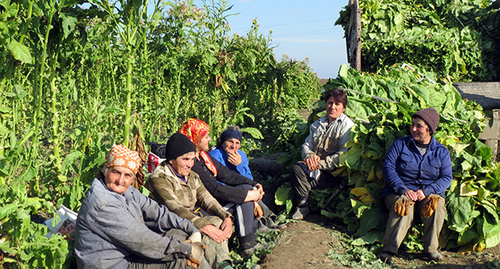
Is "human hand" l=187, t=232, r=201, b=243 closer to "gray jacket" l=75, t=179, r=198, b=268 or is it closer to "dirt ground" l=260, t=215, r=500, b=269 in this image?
"gray jacket" l=75, t=179, r=198, b=268

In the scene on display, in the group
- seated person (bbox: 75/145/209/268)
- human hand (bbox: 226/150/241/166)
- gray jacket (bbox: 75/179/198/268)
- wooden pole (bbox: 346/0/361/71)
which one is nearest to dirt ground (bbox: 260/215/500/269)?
human hand (bbox: 226/150/241/166)

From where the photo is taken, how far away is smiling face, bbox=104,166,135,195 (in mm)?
3096

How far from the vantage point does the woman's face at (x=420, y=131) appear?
4645 millimetres

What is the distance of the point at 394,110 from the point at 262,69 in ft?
10.9

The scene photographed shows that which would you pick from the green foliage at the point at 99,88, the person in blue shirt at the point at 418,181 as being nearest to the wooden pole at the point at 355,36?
the green foliage at the point at 99,88

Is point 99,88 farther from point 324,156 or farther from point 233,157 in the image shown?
point 324,156

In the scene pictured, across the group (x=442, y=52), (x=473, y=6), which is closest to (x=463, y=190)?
(x=442, y=52)

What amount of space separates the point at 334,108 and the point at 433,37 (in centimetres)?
501

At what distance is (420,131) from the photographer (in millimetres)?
4668

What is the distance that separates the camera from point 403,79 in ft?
21.9

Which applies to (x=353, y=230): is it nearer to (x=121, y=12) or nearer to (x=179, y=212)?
(x=179, y=212)

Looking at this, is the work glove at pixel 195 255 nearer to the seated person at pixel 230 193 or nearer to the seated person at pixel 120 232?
the seated person at pixel 120 232

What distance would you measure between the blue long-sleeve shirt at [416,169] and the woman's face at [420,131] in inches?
2.3

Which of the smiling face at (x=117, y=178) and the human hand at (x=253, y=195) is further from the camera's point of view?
the human hand at (x=253, y=195)
